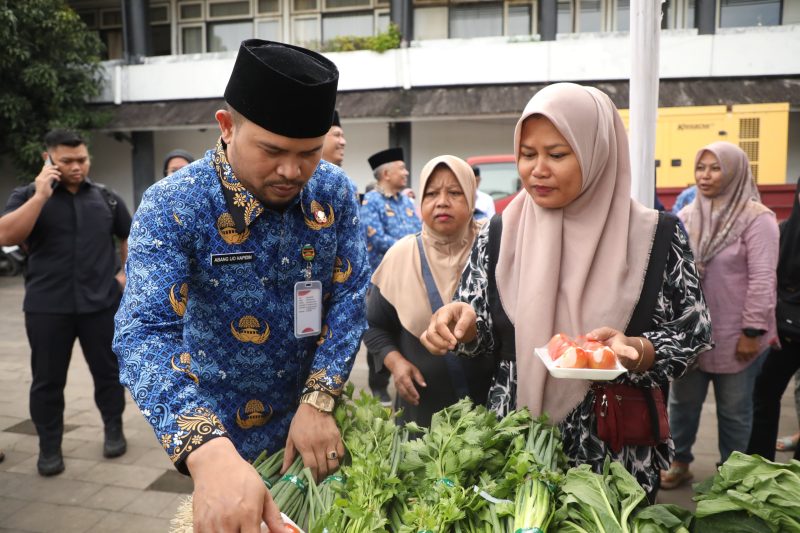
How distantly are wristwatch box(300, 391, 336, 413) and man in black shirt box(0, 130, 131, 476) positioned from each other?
304 centimetres

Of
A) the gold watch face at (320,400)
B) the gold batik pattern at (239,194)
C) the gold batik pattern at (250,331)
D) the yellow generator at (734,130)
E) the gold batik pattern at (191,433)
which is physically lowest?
the gold watch face at (320,400)

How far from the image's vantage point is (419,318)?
2875 millimetres

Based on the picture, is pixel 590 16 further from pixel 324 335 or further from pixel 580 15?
pixel 324 335

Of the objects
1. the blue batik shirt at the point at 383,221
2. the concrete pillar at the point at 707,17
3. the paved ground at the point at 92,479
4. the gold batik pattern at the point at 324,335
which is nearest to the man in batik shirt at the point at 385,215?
the blue batik shirt at the point at 383,221

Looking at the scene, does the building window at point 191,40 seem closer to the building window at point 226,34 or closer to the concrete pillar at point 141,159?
the building window at point 226,34

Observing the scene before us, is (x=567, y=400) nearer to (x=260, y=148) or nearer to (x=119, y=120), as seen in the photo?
(x=260, y=148)

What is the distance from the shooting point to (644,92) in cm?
315

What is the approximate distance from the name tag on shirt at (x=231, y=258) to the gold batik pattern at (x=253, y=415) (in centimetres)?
45

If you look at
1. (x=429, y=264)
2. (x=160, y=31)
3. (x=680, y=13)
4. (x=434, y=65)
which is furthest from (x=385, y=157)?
(x=160, y=31)

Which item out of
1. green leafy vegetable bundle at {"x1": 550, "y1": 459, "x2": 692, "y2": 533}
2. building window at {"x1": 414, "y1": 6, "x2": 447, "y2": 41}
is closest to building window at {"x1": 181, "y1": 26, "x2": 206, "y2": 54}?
building window at {"x1": 414, "y1": 6, "x2": 447, "y2": 41}

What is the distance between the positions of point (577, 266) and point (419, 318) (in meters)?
1.06

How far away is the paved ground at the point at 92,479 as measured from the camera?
3.57m

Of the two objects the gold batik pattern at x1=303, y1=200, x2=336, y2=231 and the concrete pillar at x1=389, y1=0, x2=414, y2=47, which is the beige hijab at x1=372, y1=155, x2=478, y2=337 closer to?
the gold batik pattern at x1=303, y1=200, x2=336, y2=231

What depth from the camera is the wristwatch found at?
1764mm
